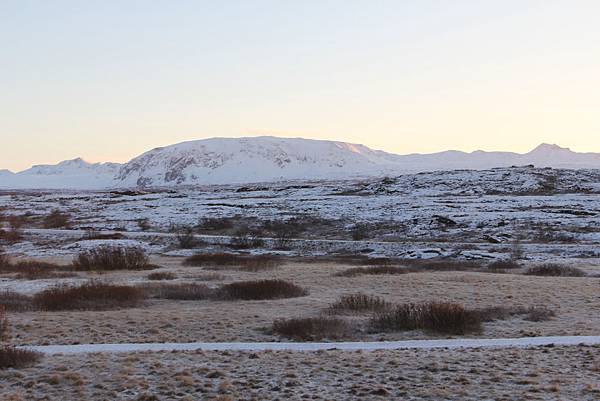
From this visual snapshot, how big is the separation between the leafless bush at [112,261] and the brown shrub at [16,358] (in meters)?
20.6

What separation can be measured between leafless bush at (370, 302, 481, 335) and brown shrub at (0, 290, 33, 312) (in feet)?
34.8

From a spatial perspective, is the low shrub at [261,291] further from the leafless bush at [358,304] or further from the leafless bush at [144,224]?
the leafless bush at [144,224]

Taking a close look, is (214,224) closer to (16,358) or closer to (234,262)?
(234,262)

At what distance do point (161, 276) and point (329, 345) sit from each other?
15.5 m

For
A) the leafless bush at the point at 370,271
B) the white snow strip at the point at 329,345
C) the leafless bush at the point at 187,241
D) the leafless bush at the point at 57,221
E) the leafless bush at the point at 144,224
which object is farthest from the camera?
the leafless bush at the point at 57,221

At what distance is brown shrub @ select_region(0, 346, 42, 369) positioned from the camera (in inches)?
478

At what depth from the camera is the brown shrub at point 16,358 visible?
12.1m

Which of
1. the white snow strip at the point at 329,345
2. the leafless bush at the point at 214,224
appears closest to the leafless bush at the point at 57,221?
the leafless bush at the point at 214,224

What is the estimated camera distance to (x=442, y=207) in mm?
61188

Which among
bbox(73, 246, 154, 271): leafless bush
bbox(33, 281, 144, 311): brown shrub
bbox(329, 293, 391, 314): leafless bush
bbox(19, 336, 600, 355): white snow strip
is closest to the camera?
bbox(19, 336, 600, 355): white snow strip

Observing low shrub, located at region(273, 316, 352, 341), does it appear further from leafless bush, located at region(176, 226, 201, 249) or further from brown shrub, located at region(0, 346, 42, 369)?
leafless bush, located at region(176, 226, 201, 249)

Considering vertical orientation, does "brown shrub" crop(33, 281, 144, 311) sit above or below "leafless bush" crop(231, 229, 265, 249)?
above

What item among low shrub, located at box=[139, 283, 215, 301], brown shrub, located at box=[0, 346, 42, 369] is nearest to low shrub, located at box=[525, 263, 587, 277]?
low shrub, located at box=[139, 283, 215, 301]

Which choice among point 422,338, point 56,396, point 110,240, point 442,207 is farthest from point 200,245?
point 56,396
